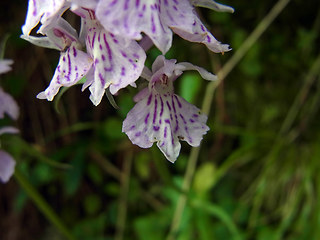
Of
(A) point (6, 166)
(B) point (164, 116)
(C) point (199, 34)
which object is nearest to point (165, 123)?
(B) point (164, 116)

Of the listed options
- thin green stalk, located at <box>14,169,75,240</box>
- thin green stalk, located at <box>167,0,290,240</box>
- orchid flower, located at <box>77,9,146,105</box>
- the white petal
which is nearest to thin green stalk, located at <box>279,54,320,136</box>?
thin green stalk, located at <box>167,0,290,240</box>

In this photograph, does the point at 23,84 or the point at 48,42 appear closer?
the point at 48,42

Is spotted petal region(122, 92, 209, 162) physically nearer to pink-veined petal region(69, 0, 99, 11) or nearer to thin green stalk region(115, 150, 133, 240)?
pink-veined petal region(69, 0, 99, 11)

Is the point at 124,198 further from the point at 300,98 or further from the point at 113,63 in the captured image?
the point at 113,63

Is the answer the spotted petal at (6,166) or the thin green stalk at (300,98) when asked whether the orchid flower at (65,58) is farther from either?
the thin green stalk at (300,98)

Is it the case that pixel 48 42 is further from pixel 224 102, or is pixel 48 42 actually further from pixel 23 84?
pixel 224 102

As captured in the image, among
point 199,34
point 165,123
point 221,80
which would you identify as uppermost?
point 199,34

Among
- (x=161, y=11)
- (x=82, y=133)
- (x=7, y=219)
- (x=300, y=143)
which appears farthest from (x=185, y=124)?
(x=7, y=219)
